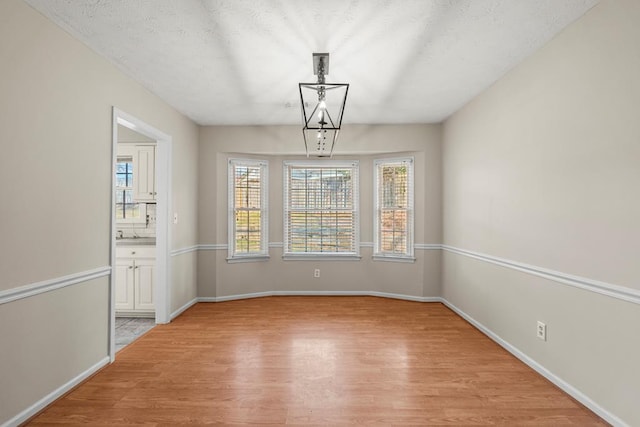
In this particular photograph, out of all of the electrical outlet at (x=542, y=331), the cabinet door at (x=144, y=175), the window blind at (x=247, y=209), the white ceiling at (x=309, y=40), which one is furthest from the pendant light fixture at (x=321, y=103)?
the electrical outlet at (x=542, y=331)

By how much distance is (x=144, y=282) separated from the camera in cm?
416

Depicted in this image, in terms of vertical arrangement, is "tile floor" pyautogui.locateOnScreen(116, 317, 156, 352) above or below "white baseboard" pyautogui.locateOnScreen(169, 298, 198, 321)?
below

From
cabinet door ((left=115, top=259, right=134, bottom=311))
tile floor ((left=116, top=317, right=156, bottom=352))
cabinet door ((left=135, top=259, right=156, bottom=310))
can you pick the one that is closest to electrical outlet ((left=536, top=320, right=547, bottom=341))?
tile floor ((left=116, top=317, right=156, bottom=352))

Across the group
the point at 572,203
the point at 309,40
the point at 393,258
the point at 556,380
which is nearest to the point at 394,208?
the point at 393,258

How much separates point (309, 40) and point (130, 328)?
3.61 meters

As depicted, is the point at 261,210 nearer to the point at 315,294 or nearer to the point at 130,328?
the point at 315,294

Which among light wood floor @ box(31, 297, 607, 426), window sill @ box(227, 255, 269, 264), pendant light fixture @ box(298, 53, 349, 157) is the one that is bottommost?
light wood floor @ box(31, 297, 607, 426)

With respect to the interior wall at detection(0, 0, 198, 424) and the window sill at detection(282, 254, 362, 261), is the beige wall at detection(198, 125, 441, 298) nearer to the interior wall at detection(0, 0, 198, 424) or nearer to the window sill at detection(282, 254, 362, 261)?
the window sill at detection(282, 254, 362, 261)

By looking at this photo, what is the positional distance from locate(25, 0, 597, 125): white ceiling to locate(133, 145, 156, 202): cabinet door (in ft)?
2.93

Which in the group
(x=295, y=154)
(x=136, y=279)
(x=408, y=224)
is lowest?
(x=136, y=279)

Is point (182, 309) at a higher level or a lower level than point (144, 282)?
lower

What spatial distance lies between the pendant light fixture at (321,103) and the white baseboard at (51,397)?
2.59 meters

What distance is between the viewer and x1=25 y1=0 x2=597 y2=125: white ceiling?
220cm

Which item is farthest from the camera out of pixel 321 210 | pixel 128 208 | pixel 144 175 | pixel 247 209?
pixel 321 210
